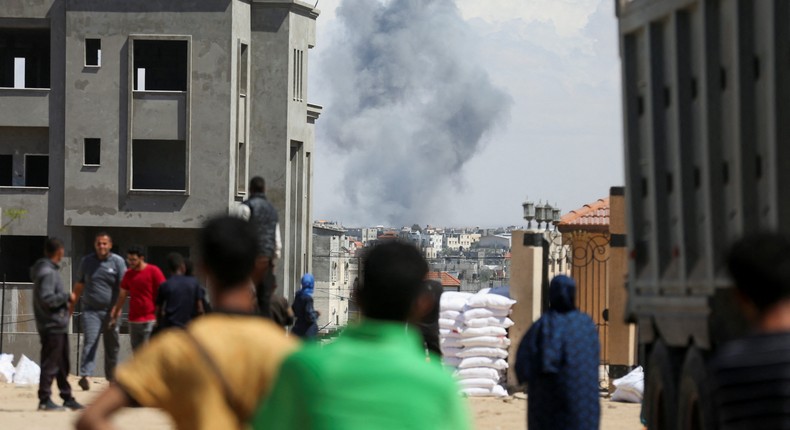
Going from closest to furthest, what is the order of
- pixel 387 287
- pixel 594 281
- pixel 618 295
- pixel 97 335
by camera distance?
pixel 387 287 < pixel 97 335 < pixel 618 295 < pixel 594 281

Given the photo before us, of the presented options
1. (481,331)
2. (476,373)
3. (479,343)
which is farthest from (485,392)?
(481,331)

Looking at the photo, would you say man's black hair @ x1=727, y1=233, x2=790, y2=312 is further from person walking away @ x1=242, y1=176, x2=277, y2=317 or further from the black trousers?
the black trousers

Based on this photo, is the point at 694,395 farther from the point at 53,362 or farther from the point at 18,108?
the point at 18,108

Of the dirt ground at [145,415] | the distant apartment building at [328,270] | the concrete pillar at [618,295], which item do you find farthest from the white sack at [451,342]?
the distant apartment building at [328,270]

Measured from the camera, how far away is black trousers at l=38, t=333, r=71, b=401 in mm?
14875

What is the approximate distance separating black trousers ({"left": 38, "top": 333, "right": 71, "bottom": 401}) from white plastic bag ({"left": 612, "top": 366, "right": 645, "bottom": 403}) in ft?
22.4

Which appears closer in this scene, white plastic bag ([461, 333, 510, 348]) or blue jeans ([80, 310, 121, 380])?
blue jeans ([80, 310, 121, 380])

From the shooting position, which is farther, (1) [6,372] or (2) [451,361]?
(2) [451,361]

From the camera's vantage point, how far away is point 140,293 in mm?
16156

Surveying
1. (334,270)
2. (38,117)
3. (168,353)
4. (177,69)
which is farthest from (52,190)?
(334,270)

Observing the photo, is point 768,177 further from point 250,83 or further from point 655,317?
point 250,83

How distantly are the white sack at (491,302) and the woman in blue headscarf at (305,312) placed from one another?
4.04 meters

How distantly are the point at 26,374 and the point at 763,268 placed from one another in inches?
687

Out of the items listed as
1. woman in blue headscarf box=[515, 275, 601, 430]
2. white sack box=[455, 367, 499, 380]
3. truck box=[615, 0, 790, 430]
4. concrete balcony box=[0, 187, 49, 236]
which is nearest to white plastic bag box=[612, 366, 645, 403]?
white sack box=[455, 367, 499, 380]
